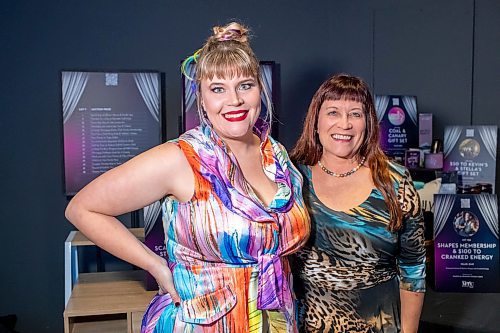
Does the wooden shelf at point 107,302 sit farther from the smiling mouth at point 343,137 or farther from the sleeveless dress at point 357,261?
the smiling mouth at point 343,137

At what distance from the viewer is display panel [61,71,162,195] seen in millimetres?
3014

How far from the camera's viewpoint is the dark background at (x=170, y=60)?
2.98 metres

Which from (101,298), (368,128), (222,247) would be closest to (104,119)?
(101,298)

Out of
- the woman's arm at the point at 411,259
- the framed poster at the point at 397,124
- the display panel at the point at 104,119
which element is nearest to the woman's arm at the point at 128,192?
the woman's arm at the point at 411,259

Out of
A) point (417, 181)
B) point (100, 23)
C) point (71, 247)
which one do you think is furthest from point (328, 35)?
point (71, 247)

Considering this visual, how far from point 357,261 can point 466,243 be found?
1.45 m

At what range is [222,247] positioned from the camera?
1.33 metres

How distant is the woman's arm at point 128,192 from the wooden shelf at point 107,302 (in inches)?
39.2

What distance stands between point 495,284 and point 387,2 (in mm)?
1783

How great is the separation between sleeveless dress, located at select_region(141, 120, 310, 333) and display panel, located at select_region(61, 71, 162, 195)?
5.72ft

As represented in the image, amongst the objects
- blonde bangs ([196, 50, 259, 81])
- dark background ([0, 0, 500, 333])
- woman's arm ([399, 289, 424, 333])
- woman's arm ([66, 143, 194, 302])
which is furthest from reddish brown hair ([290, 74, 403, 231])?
dark background ([0, 0, 500, 333])

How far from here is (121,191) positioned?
1312mm

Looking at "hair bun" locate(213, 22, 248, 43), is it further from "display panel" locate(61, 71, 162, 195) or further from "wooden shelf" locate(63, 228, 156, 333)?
"display panel" locate(61, 71, 162, 195)

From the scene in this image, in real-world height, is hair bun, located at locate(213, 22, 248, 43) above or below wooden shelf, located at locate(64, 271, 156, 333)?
above
